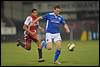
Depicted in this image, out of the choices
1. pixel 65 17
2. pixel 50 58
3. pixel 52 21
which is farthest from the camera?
pixel 65 17

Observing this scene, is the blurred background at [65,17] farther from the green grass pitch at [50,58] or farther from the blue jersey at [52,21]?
the blue jersey at [52,21]

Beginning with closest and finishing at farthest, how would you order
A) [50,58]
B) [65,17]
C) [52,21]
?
[52,21], [50,58], [65,17]

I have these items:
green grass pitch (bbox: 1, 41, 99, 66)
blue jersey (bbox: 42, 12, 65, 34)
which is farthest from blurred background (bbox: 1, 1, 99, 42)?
blue jersey (bbox: 42, 12, 65, 34)

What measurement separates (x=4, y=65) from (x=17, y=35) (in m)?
26.4

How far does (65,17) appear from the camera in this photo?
5497cm

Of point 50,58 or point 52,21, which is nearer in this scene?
point 52,21

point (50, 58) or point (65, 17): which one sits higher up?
point (65, 17)

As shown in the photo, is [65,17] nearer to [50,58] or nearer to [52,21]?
[50,58]

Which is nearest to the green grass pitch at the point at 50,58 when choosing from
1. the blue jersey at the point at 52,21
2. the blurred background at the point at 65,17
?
the blue jersey at the point at 52,21

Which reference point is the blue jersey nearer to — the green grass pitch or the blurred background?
the green grass pitch

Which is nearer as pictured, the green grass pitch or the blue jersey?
the green grass pitch

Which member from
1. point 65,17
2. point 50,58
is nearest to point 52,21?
point 50,58

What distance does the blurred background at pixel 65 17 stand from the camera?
4250cm

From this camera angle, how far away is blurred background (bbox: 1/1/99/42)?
1673 inches
